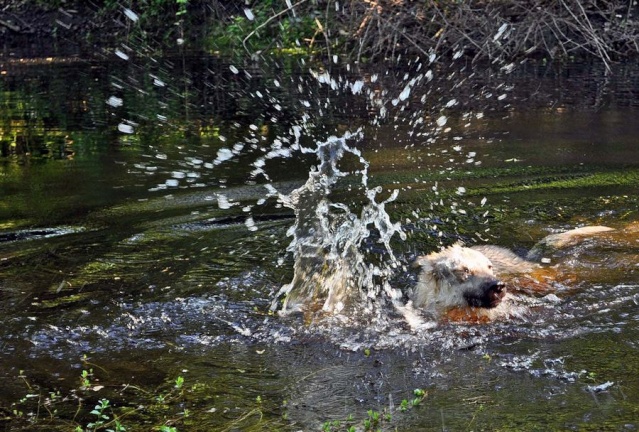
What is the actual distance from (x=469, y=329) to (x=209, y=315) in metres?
1.70

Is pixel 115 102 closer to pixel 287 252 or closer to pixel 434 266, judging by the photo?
pixel 287 252

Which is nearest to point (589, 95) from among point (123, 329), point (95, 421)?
point (123, 329)

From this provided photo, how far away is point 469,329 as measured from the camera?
18.0 ft

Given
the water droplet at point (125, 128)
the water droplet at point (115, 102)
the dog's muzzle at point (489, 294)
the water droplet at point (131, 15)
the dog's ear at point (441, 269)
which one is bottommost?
the dog's muzzle at point (489, 294)

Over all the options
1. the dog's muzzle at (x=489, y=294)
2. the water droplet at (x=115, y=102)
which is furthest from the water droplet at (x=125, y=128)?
the dog's muzzle at (x=489, y=294)

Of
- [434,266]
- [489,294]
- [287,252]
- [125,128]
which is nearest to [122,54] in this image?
[125,128]

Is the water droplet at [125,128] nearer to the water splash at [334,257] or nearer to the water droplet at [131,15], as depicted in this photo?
the water splash at [334,257]

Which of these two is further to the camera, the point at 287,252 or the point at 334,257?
the point at 287,252

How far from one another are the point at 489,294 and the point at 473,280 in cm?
Result: 17

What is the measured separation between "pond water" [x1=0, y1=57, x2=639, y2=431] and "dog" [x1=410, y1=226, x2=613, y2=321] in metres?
0.22

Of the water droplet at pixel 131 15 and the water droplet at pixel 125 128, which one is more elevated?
the water droplet at pixel 131 15

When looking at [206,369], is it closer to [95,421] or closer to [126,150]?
[95,421]

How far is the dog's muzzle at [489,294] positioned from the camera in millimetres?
5656

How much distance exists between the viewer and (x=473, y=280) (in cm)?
580
